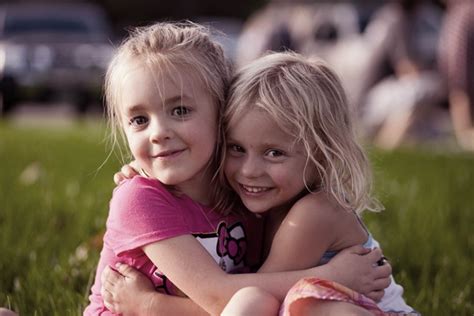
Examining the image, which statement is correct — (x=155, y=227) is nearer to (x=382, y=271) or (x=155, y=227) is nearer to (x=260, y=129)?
(x=260, y=129)

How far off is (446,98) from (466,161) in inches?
117

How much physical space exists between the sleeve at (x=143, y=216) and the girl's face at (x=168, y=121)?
0.18ft

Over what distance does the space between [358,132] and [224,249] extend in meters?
0.58

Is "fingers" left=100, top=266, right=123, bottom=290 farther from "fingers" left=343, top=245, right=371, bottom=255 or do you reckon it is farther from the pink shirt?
"fingers" left=343, top=245, right=371, bottom=255

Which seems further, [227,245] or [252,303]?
[227,245]

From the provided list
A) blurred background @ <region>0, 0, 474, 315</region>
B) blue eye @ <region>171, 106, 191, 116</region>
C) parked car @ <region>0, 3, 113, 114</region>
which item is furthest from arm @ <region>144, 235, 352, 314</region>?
parked car @ <region>0, 3, 113, 114</region>

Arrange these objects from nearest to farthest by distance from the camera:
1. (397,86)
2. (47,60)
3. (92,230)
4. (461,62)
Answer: (92,230) → (461,62) → (397,86) → (47,60)

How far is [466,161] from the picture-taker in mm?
7070

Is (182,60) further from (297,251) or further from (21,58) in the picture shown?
(21,58)

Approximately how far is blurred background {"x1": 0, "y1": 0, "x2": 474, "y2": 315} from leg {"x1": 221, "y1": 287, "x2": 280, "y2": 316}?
693mm

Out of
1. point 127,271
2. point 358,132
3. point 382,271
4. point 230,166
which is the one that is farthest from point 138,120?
point 382,271

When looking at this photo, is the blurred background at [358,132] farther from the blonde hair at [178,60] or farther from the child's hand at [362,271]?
the child's hand at [362,271]

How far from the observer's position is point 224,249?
2.60 meters

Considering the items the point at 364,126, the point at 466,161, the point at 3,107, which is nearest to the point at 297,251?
the point at 466,161
